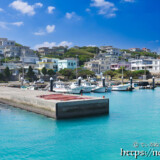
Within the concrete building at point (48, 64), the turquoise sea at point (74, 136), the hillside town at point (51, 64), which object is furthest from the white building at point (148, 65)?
the turquoise sea at point (74, 136)

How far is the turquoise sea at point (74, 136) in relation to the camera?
14633mm

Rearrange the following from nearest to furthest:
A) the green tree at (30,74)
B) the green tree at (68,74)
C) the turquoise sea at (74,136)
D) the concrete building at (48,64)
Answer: the turquoise sea at (74,136) < the green tree at (30,74) < the green tree at (68,74) < the concrete building at (48,64)

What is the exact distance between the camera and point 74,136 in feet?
59.2

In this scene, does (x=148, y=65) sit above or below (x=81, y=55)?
below

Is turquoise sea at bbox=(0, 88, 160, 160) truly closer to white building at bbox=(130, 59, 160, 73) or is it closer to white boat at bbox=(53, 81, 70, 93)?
white boat at bbox=(53, 81, 70, 93)

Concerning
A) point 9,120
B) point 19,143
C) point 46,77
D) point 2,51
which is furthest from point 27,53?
point 19,143

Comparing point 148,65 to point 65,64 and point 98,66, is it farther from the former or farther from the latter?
point 65,64

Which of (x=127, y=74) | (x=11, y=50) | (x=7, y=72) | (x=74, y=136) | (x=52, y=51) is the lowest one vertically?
(x=74, y=136)

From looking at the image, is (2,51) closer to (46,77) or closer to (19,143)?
(46,77)

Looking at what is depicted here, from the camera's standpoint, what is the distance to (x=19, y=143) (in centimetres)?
1641

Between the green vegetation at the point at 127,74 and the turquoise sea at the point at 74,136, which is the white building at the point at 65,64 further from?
→ the turquoise sea at the point at 74,136

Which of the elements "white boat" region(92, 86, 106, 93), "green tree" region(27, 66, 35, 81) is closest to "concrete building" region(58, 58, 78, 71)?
Answer: "green tree" region(27, 66, 35, 81)

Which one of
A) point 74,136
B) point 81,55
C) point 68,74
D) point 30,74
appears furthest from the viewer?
point 81,55

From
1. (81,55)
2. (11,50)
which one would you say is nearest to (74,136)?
(11,50)
